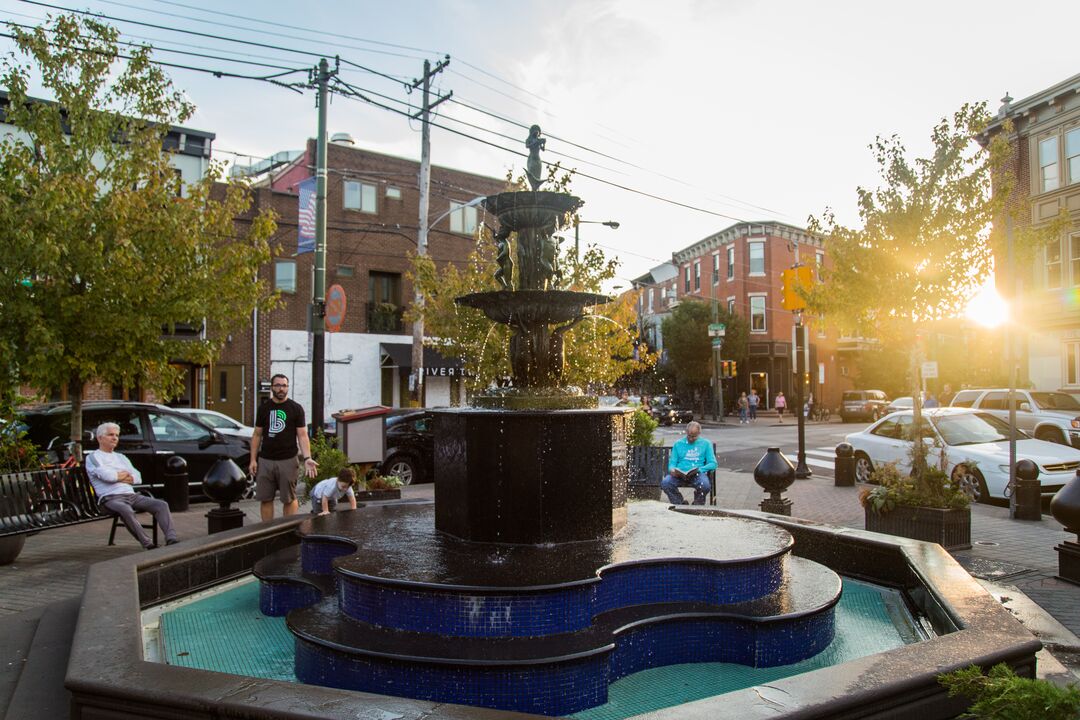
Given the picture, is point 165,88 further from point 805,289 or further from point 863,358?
point 863,358

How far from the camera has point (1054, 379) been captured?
94.6ft

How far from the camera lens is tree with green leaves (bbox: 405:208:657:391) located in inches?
640

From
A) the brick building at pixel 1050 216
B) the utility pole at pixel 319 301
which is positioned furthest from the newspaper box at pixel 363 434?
the brick building at pixel 1050 216

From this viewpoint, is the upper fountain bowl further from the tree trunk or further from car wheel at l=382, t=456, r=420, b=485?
car wheel at l=382, t=456, r=420, b=485

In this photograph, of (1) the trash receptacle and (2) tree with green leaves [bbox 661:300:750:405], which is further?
(2) tree with green leaves [bbox 661:300:750:405]

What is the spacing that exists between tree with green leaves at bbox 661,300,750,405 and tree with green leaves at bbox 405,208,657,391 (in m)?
29.7

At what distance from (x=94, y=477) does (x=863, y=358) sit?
49532 mm

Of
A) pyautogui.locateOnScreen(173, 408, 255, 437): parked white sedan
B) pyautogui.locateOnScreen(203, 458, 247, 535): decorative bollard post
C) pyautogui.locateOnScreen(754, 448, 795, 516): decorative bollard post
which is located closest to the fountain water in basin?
pyautogui.locateOnScreen(203, 458, 247, 535): decorative bollard post

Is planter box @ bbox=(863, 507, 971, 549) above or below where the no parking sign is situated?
below

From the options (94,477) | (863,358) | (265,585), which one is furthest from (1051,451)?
(863,358)

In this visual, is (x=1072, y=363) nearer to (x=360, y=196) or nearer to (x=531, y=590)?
(x=360, y=196)

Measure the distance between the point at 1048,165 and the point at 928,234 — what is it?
70.9ft

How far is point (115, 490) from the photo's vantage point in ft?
25.8

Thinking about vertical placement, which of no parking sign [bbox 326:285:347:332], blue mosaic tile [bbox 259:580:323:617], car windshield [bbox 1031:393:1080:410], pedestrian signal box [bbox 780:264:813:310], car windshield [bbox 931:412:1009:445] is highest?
pedestrian signal box [bbox 780:264:813:310]
